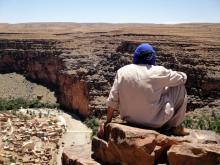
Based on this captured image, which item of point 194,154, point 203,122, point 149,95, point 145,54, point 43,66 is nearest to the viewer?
point 194,154

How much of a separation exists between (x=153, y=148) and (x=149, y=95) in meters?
1.01

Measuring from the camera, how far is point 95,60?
51.6 m

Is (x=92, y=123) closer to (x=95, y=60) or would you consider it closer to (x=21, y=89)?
(x=95, y=60)

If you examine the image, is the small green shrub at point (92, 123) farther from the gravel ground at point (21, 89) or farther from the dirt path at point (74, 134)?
the gravel ground at point (21, 89)

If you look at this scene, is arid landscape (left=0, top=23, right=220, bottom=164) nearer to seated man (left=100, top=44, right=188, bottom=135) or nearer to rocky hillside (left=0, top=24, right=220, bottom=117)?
rocky hillside (left=0, top=24, right=220, bottom=117)

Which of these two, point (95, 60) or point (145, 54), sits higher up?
point (145, 54)

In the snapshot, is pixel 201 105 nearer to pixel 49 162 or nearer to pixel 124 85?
pixel 49 162

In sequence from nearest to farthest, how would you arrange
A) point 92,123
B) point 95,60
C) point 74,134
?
point 74,134 → point 92,123 → point 95,60

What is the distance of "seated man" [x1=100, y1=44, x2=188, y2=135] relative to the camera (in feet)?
26.7

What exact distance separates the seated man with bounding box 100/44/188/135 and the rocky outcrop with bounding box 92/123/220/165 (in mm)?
351

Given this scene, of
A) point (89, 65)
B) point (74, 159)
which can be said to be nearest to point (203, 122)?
point (89, 65)

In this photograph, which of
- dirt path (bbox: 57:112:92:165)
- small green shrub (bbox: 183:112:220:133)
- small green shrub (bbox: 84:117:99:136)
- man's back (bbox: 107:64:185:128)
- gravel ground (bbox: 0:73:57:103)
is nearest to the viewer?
man's back (bbox: 107:64:185:128)

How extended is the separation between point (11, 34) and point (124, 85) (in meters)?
61.5

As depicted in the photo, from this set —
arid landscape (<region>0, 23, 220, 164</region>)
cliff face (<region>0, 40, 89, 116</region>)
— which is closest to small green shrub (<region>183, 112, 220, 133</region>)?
arid landscape (<region>0, 23, 220, 164</region>)
